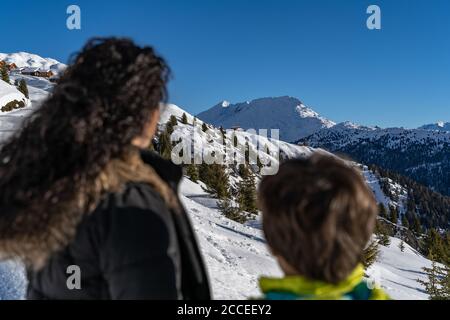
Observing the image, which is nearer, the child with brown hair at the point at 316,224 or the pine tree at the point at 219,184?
the child with brown hair at the point at 316,224

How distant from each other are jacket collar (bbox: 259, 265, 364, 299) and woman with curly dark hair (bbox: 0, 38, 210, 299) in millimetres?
395

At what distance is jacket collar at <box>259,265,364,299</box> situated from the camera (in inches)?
66.2

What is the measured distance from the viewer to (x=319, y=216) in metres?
1.60

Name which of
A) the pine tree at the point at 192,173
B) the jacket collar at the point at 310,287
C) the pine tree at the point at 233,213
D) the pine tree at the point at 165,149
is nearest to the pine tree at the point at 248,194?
the pine tree at the point at 233,213

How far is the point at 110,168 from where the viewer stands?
5.60 feet

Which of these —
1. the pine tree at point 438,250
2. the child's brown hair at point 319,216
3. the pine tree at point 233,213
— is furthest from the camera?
the pine tree at point 438,250

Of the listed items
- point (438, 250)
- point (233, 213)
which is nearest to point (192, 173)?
point (233, 213)

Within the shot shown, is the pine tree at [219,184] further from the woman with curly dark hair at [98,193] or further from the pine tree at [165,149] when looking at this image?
the woman with curly dark hair at [98,193]

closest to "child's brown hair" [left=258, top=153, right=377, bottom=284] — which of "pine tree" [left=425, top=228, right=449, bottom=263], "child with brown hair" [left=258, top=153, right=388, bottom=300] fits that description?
"child with brown hair" [left=258, top=153, right=388, bottom=300]

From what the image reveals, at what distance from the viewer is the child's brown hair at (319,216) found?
1.60 metres

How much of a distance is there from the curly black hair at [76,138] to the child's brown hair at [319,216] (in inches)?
25.5
